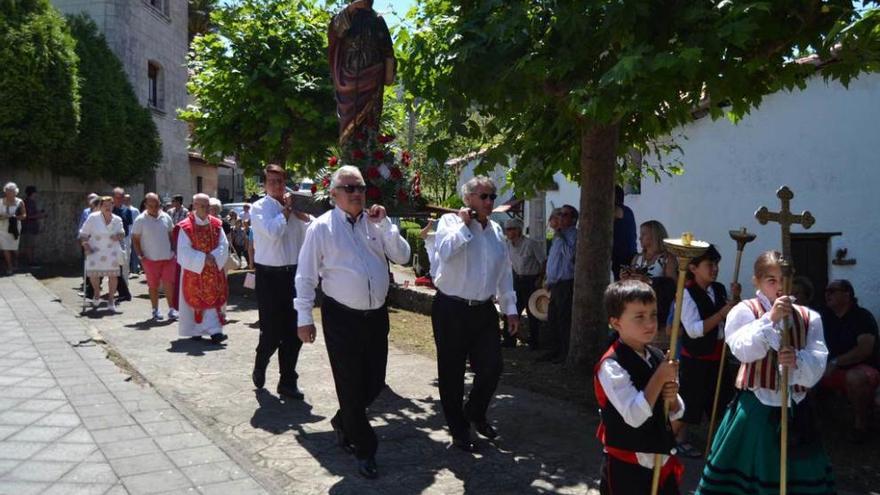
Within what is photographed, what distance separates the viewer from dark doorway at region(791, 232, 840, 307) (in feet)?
32.9

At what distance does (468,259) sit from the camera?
547 cm

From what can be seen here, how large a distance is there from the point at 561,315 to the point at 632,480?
214 inches

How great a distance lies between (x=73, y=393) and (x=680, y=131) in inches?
403

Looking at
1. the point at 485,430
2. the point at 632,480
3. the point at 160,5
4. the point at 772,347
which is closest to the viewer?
the point at 632,480

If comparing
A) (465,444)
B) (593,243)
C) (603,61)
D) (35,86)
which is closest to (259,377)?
(465,444)

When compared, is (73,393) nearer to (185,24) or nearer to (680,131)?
(680,131)

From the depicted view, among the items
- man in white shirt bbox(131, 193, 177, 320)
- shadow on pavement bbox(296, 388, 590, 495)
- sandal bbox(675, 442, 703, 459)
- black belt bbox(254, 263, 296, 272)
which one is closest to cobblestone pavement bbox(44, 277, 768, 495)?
shadow on pavement bbox(296, 388, 590, 495)

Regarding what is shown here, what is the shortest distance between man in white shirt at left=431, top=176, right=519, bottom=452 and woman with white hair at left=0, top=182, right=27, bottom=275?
13.3 m

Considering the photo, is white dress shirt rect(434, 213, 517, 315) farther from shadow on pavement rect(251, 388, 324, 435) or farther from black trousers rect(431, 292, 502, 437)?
shadow on pavement rect(251, 388, 324, 435)

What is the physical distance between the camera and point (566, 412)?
658 centimetres

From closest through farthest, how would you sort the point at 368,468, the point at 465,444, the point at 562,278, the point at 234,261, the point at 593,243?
the point at 368,468, the point at 465,444, the point at 593,243, the point at 562,278, the point at 234,261

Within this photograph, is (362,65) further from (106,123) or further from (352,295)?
(106,123)

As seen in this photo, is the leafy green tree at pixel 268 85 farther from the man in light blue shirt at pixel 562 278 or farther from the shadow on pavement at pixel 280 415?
the shadow on pavement at pixel 280 415

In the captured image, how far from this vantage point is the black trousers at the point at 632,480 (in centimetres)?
341
